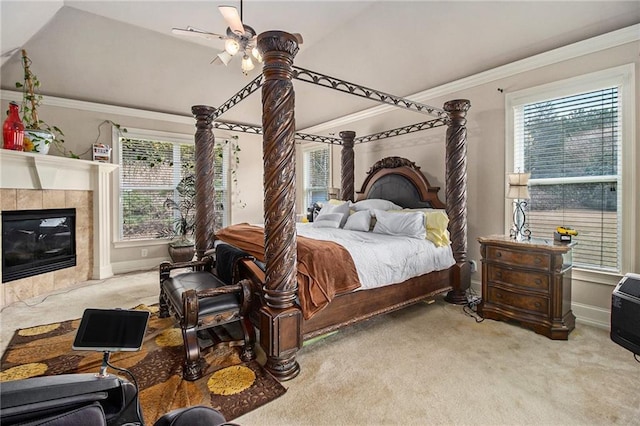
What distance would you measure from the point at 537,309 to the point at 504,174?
156 centimetres

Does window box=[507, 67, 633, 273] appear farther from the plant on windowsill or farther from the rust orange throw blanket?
the plant on windowsill

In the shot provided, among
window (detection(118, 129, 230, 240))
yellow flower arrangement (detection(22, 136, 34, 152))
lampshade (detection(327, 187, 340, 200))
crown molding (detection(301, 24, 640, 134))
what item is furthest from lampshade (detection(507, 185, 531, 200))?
yellow flower arrangement (detection(22, 136, 34, 152))

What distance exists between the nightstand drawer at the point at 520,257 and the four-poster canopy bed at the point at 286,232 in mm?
482

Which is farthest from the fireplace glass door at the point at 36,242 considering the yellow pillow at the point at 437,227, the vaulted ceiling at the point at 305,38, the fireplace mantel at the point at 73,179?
the yellow pillow at the point at 437,227

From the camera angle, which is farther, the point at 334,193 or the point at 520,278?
the point at 334,193

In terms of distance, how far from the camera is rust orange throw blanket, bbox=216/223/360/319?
7.30 ft

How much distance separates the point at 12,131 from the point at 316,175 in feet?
15.4

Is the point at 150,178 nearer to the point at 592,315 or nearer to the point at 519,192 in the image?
the point at 519,192

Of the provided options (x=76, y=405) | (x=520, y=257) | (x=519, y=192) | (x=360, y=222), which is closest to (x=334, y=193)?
(x=360, y=222)

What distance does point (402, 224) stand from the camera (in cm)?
338

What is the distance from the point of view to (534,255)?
2.76m

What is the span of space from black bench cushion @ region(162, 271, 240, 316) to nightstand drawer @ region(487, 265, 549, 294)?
252 centimetres

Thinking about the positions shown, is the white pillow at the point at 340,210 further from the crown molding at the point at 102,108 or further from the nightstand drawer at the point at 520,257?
the crown molding at the point at 102,108

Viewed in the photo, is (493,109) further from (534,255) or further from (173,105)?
(173,105)
